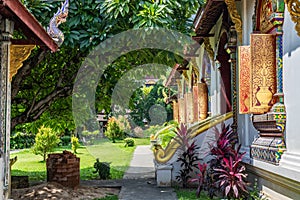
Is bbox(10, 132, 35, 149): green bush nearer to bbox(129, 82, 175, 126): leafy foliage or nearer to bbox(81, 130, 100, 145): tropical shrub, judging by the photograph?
bbox(81, 130, 100, 145): tropical shrub

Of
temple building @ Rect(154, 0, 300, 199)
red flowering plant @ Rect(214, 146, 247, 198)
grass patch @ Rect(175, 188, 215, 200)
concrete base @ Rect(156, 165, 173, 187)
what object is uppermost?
temple building @ Rect(154, 0, 300, 199)

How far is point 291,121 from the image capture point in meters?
5.68

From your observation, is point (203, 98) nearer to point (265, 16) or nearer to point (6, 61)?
point (265, 16)

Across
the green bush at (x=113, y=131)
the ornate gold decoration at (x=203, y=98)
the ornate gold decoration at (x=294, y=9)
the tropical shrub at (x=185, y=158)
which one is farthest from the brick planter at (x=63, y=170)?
the green bush at (x=113, y=131)

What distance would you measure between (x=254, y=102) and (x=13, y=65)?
11.2 feet

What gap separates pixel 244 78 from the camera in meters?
7.10

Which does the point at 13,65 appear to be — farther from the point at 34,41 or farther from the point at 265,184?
the point at 265,184

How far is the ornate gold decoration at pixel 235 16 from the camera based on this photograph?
8305 millimetres

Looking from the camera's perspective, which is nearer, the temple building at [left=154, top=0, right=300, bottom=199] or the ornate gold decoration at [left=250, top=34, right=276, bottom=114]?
→ the temple building at [left=154, top=0, right=300, bottom=199]

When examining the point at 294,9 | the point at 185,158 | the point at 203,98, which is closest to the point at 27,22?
the point at 294,9

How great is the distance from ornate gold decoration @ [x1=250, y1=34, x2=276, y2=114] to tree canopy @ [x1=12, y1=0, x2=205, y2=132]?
182 cm

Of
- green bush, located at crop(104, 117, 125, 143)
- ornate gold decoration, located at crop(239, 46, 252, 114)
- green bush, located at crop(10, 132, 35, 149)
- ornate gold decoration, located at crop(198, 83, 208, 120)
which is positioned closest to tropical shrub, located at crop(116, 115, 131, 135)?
green bush, located at crop(104, 117, 125, 143)

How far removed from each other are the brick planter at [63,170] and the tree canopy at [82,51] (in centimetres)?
114

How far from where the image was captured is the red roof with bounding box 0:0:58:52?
15.5 ft
